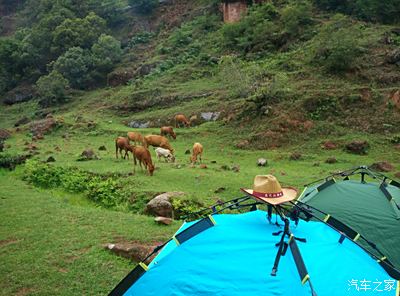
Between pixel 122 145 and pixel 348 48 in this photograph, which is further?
pixel 348 48

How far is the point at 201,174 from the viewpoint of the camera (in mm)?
14805

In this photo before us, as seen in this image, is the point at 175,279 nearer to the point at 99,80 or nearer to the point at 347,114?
the point at 347,114

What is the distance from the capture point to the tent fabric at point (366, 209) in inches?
284

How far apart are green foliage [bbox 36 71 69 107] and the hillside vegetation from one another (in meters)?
0.11

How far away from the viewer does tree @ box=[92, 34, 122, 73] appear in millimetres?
43109

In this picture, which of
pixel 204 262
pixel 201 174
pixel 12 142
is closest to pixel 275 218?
pixel 204 262

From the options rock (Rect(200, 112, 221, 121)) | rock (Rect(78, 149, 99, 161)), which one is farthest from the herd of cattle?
rock (Rect(200, 112, 221, 121))

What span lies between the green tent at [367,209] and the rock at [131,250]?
2.85 meters

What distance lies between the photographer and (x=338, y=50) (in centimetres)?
2509

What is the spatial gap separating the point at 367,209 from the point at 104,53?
Answer: 39.3 metres

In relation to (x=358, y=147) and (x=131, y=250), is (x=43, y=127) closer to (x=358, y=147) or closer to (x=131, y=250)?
(x=358, y=147)

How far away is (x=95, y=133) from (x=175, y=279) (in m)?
22.2

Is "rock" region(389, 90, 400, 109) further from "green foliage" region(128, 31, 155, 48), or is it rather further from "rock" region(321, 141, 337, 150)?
"green foliage" region(128, 31, 155, 48)

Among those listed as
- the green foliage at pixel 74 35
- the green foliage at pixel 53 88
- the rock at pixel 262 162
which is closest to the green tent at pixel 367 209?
the rock at pixel 262 162
